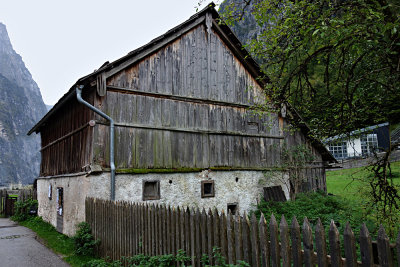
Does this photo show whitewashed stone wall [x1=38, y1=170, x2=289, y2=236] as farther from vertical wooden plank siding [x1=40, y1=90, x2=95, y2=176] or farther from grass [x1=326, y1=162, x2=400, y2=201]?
grass [x1=326, y1=162, x2=400, y2=201]

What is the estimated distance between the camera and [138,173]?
31.0 feet

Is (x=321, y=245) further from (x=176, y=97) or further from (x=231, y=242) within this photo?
(x=176, y=97)

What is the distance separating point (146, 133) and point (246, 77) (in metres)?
5.65

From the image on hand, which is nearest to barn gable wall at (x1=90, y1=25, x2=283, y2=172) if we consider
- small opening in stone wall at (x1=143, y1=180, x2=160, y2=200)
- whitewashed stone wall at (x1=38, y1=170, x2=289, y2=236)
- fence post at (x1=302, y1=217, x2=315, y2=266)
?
whitewashed stone wall at (x1=38, y1=170, x2=289, y2=236)

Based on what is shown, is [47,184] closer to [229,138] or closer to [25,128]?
[229,138]

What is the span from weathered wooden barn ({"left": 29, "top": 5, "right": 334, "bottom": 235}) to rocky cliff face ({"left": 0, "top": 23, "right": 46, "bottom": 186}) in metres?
108

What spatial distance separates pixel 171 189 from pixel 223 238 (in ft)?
20.2

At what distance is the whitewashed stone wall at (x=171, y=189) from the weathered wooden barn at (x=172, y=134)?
3 cm

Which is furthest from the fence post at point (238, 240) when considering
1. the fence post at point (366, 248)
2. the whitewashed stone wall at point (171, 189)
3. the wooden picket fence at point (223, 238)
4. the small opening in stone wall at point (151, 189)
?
the small opening in stone wall at point (151, 189)

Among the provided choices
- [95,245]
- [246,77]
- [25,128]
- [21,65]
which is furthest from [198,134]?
[21,65]

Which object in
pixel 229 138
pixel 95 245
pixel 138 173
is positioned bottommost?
pixel 95 245

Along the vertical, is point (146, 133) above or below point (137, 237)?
above

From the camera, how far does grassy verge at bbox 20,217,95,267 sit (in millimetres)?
7281

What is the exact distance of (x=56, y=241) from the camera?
9734 millimetres
